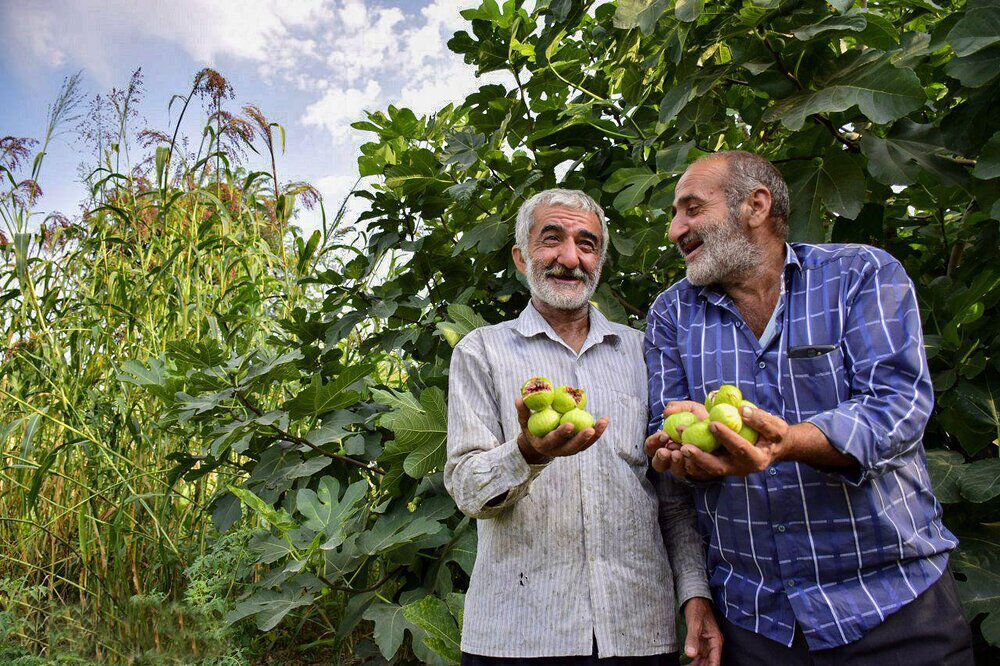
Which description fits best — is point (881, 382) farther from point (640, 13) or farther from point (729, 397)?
point (640, 13)

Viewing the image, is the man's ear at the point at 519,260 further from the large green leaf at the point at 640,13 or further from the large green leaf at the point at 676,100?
the large green leaf at the point at 640,13

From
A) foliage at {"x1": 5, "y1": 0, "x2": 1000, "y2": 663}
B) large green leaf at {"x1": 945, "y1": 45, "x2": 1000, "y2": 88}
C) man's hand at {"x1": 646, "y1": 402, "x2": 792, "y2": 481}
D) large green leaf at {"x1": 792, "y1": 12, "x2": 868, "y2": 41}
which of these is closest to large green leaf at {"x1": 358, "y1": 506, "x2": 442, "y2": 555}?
foliage at {"x1": 5, "y1": 0, "x2": 1000, "y2": 663}

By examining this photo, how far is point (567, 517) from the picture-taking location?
1.64 meters

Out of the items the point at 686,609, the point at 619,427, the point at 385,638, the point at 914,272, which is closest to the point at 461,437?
the point at 619,427

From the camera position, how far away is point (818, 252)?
1653 mm

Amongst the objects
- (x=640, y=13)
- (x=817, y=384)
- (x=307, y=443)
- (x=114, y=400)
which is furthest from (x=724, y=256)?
(x=114, y=400)

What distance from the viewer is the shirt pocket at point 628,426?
1704mm

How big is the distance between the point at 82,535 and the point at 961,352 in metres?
3.23

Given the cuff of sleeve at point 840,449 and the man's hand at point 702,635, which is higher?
the cuff of sleeve at point 840,449

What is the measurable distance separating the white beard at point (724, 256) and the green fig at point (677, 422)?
44cm

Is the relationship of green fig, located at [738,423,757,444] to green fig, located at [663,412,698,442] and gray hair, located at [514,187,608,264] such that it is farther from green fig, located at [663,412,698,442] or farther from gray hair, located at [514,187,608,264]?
gray hair, located at [514,187,608,264]

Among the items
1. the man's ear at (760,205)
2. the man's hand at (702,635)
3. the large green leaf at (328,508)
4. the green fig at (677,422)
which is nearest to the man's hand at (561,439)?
the green fig at (677,422)

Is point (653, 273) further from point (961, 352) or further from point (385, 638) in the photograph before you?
point (385, 638)

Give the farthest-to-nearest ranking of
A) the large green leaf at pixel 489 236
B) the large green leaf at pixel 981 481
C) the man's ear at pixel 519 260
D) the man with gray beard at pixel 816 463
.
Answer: the large green leaf at pixel 489 236 < the man's ear at pixel 519 260 < the large green leaf at pixel 981 481 < the man with gray beard at pixel 816 463
